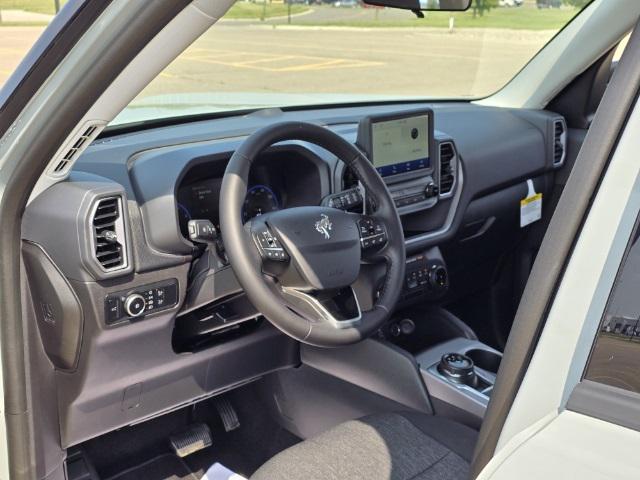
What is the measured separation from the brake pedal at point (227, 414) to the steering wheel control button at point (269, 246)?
1.11 m

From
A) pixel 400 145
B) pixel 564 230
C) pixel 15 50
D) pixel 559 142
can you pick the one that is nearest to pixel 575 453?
pixel 564 230

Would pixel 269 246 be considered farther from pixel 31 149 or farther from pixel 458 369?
pixel 458 369

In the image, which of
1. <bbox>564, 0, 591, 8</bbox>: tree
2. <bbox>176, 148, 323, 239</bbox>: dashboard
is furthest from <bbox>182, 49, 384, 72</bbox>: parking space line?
<bbox>176, 148, 323, 239</bbox>: dashboard

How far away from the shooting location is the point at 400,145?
8.14ft

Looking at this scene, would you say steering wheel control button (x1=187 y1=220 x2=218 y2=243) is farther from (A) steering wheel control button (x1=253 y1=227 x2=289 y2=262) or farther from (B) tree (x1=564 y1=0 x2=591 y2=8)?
(B) tree (x1=564 y1=0 x2=591 y2=8)

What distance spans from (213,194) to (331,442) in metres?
0.80

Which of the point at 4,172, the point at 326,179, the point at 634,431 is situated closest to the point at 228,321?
the point at 326,179

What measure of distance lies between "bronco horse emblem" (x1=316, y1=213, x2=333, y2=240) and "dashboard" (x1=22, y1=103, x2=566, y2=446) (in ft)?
0.79

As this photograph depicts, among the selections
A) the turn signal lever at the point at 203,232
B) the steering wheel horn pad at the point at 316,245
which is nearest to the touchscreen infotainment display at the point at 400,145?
the steering wheel horn pad at the point at 316,245

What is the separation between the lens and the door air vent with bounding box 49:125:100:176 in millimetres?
1526

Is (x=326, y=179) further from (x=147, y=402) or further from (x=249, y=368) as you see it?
(x=147, y=402)

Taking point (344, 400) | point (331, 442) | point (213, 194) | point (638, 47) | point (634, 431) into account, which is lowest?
point (344, 400)

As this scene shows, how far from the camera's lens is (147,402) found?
2.16 metres

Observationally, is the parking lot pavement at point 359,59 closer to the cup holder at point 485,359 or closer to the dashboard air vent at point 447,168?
the dashboard air vent at point 447,168
